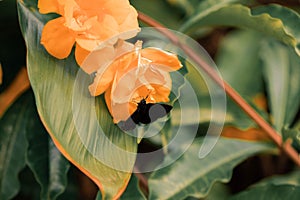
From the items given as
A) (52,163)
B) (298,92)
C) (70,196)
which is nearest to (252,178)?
(298,92)

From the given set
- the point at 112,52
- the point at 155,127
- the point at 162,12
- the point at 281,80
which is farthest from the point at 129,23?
the point at 162,12

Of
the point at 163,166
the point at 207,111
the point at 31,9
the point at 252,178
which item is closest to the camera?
the point at 31,9

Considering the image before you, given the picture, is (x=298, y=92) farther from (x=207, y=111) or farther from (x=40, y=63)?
(x=40, y=63)

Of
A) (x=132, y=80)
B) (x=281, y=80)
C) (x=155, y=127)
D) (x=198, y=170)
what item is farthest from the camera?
(x=281, y=80)

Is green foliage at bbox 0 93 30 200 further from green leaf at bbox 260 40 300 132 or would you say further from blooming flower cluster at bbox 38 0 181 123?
green leaf at bbox 260 40 300 132

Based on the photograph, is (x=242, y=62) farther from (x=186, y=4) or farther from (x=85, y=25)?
(x=85, y=25)
